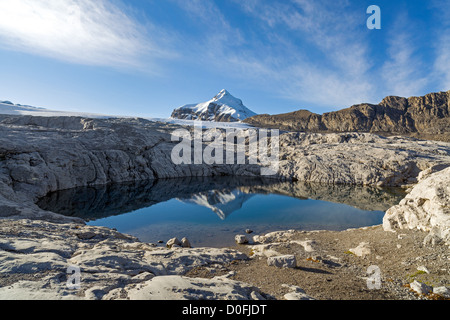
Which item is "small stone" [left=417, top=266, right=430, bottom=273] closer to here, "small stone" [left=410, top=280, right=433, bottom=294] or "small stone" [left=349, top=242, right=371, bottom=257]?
"small stone" [left=410, top=280, right=433, bottom=294]

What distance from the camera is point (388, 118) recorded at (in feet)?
344

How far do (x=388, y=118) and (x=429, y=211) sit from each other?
4593 inches

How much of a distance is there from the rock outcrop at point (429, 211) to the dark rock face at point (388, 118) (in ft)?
343

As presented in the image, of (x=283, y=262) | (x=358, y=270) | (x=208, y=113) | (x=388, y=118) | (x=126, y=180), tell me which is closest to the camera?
(x=358, y=270)

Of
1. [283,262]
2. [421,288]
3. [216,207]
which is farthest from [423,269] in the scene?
[216,207]

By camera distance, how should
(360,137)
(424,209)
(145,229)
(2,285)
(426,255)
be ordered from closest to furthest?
(2,285) → (426,255) → (424,209) → (145,229) → (360,137)

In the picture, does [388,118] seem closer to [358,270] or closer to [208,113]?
[208,113]

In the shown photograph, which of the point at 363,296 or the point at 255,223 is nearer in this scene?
the point at 363,296
